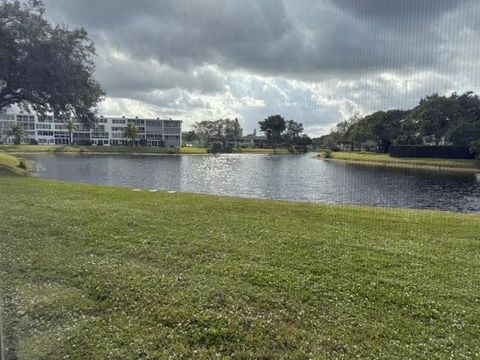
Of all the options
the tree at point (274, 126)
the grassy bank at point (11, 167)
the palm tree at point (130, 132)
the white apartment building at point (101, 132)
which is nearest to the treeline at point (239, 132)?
the tree at point (274, 126)

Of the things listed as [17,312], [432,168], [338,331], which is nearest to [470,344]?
[338,331]

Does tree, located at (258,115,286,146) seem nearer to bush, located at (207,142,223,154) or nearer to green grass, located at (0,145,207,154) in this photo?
bush, located at (207,142,223,154)

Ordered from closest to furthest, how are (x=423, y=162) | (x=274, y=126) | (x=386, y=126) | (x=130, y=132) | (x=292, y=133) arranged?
(x=423, y=162), (x=386, y=126), (x=130, y=132), (x=274, y=126), (x=292, y=133)

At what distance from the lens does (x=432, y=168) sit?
2564 inches

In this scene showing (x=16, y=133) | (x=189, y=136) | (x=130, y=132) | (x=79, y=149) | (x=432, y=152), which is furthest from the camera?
(x=189, y=136)

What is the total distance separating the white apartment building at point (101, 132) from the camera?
128 meters

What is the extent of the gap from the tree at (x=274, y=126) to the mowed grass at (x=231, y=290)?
468ft

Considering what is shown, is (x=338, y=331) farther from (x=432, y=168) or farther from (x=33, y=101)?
(x=432, y=168)

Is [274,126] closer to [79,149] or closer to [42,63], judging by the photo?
[79,149]

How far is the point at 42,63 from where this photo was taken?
24391mm

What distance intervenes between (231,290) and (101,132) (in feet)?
462

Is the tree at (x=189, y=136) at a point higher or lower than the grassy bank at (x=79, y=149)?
higher

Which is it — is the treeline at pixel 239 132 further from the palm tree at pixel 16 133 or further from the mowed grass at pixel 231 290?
the mowed grass at pixel 231 290

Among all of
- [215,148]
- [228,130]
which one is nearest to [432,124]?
[215,148]
